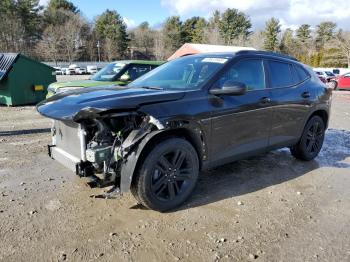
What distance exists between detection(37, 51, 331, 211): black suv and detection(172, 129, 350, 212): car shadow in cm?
40

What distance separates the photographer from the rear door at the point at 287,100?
16.1 feet

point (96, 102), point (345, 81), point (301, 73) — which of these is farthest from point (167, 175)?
point (345, 81)

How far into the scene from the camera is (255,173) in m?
5.20

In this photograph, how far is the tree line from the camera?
60.3m

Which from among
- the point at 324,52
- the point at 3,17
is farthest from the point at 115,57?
the point at 324,52

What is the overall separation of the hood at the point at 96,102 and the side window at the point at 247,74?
0.71 metres

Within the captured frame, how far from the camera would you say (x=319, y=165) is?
5.70 m

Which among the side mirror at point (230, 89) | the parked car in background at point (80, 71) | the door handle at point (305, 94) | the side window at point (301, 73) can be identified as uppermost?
the side window at point (301, 73)

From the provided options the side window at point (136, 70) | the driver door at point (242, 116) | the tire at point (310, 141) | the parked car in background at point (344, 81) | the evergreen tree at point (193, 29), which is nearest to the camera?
the driver door at point (242, 116)

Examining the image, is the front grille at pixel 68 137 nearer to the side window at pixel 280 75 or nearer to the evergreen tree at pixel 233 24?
the side window at pixel 280 75

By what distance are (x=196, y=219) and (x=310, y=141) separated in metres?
2.99

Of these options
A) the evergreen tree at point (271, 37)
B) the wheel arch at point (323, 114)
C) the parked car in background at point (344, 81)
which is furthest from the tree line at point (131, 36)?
the wheel arch at point (323, 114)

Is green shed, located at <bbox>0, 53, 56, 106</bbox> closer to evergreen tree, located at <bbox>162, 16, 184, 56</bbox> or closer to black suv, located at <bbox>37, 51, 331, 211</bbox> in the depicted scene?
black suv, located at <bbox>37, 51, 331, 211</bbox>

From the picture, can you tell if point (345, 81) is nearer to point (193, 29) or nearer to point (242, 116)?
point (242, 116)
